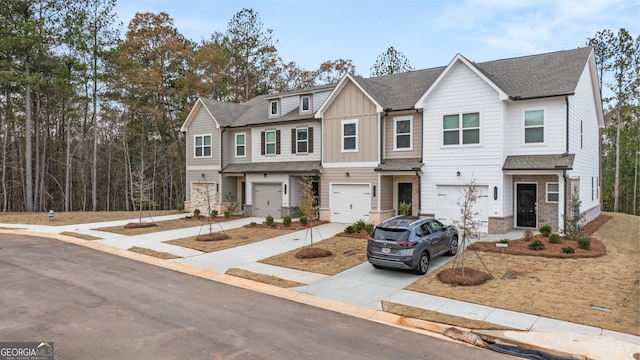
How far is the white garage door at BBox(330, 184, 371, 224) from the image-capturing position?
877 inches

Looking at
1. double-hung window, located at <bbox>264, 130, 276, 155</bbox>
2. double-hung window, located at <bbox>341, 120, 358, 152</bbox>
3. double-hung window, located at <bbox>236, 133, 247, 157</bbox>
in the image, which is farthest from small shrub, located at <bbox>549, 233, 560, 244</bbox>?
double-hung window, located at <bbox>236, 133, 247, 157</bbox>

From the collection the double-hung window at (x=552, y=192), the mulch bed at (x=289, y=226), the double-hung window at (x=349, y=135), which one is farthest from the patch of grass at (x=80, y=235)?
the double-hung window at (x=552, y=192)

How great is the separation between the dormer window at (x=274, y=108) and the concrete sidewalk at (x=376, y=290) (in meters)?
10.5

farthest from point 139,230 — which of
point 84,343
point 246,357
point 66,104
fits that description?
point 66,104

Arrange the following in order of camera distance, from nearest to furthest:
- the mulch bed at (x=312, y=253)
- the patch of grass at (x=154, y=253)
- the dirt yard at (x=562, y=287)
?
the dirt yard at (x=562, y=287)
the mulch bed at (x=312, y=253)
the patch of grass at (x=154, y=253)

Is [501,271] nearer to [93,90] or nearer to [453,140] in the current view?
[453,140]

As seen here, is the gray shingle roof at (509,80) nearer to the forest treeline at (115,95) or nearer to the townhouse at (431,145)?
the townhouse at (431,145)

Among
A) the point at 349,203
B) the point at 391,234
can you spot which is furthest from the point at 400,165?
the point at 391,234

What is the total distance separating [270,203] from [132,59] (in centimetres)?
2353

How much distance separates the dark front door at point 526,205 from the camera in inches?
743

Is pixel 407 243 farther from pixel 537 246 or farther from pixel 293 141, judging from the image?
pixel 293 141

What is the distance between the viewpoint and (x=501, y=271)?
12.2 meters

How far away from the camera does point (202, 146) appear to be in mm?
30172

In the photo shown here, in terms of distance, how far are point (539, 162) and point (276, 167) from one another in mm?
15444
